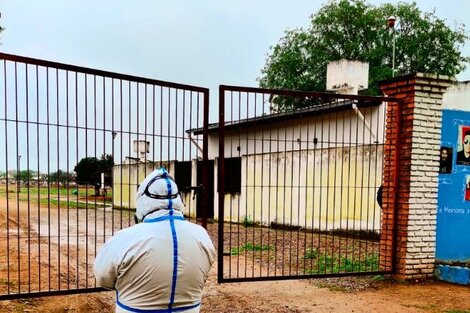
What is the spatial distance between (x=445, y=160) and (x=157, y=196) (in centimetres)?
563

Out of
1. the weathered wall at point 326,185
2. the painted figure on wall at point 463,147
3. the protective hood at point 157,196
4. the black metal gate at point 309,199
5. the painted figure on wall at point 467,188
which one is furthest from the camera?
the weathered wall at point 326,185

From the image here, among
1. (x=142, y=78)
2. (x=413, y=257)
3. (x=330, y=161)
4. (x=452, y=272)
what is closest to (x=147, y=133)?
(x=142, y=78)

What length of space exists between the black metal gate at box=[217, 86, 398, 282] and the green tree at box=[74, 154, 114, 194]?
4.39ft

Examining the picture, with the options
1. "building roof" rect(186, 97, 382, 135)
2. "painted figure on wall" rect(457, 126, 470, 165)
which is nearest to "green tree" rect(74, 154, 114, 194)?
"building roof" rect(186, 97, 382, 135)

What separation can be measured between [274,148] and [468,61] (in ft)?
71.8

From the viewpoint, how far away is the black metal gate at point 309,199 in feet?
19.5

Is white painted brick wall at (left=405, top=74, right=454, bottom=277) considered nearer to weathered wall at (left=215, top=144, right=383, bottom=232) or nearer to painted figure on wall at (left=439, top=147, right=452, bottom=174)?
painted figure on wall at (left=439, top=147, right=452, bottom=174)

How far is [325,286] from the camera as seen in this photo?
627cm

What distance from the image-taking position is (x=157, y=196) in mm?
2375

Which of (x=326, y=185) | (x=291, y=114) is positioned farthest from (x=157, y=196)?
(x=326, y=185)

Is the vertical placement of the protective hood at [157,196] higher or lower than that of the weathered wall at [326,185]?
higher

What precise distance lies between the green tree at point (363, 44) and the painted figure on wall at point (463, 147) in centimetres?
2413

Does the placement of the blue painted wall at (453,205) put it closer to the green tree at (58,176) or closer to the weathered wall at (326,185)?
the weathered wall at (326,185)

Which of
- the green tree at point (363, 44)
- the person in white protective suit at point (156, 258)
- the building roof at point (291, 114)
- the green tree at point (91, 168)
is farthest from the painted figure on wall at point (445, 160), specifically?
the green tree at point (363, 44)
